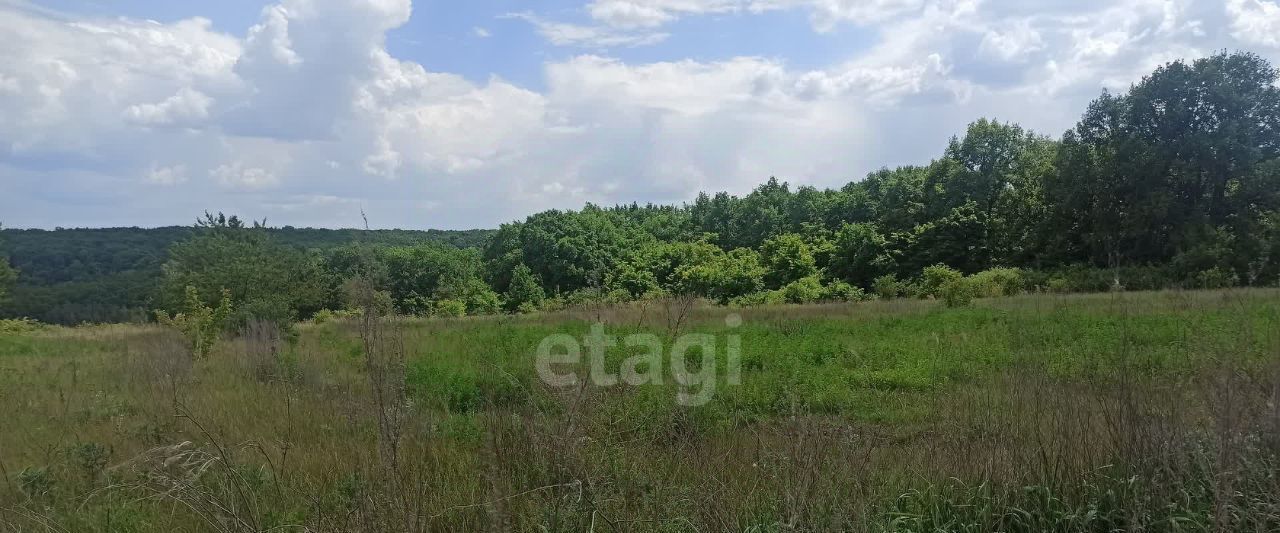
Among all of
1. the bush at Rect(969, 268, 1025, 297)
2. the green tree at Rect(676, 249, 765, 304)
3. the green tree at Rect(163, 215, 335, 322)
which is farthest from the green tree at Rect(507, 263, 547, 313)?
the bush at Rect(969, 268, 1025, 297)

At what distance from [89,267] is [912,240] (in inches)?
2418

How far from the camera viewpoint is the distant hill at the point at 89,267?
3928 cm

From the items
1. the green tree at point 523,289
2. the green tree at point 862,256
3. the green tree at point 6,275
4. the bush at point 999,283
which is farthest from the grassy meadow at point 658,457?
the green tree at point 523,289

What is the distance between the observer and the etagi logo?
18.6 ft

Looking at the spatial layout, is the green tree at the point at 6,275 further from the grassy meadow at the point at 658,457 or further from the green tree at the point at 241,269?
the grassy meadow at the point at 658,457

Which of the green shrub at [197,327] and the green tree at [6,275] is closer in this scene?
the green shrub at [197,327]

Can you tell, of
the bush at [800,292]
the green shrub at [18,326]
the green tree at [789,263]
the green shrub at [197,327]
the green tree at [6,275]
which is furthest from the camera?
the green tree at [789,263]

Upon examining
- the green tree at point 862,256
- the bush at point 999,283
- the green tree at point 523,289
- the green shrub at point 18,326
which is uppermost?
the green tree at point 862,256

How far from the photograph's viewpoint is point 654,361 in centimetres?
829

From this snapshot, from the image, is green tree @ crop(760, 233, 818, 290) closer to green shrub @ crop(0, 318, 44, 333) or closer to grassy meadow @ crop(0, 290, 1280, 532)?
green shrub @ crop(0, 318, 44, 333)


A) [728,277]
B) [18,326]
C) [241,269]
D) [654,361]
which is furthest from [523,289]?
[654,361]

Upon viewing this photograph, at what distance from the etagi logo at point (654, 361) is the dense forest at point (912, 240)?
149 cm

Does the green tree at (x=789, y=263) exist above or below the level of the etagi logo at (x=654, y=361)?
above

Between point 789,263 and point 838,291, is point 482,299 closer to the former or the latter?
point 789,263
